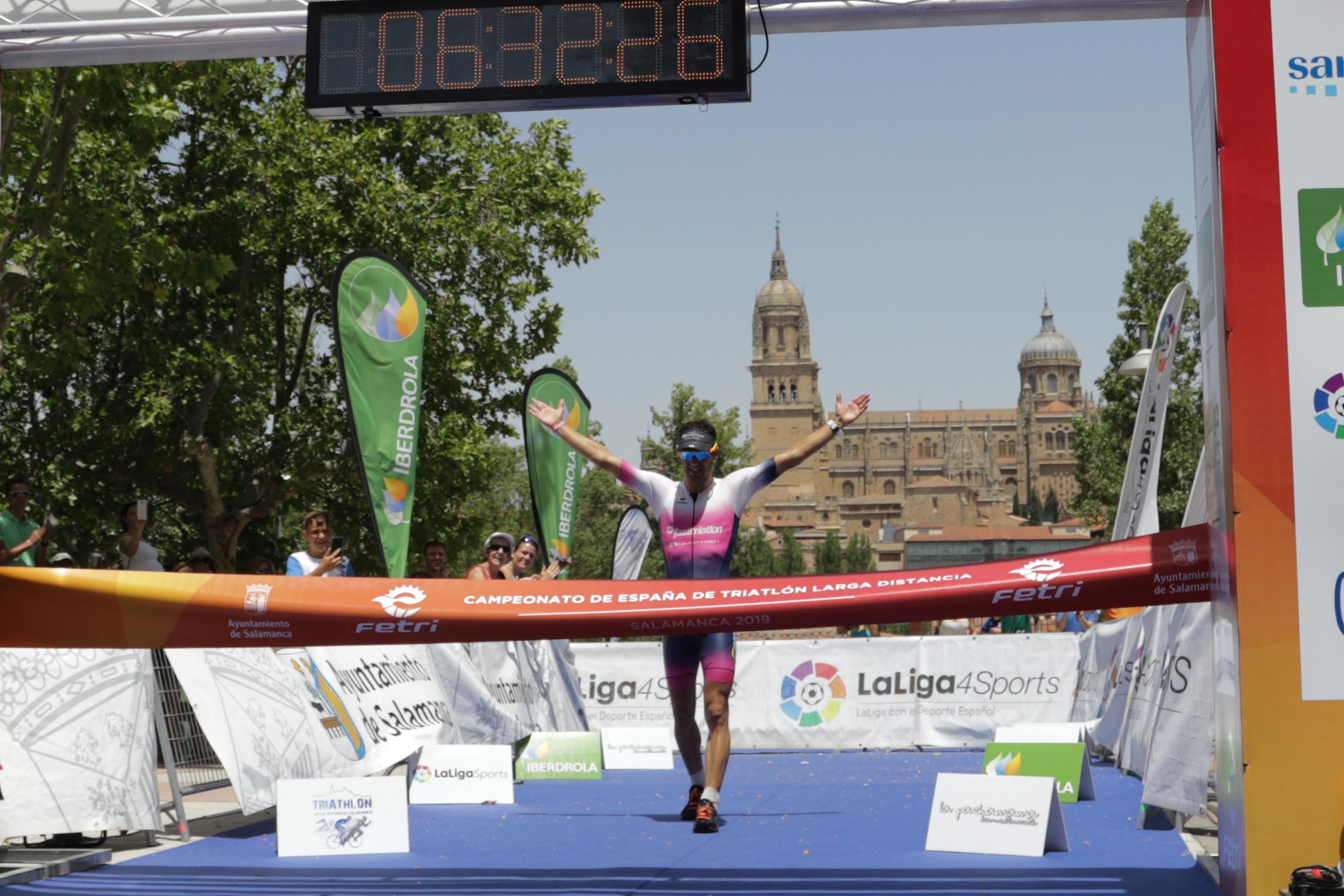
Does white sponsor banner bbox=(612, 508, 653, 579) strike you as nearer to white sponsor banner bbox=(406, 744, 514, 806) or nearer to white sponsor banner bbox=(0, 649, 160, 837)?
white sponsor banner bbox=(406, 744, 514, 806)

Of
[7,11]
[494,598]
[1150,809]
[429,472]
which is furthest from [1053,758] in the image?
[429,472]

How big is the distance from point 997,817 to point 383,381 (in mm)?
6301

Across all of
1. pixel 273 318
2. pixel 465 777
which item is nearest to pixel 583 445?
pixel 465 777

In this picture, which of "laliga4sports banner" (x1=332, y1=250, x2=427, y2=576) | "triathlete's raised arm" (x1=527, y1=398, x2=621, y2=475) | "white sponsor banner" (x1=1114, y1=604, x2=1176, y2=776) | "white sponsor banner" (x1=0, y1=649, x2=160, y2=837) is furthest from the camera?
"laliga4sports banner" (x1=332, y1=250, x2=427, y2=576)

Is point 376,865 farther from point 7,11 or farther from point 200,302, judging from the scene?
point 200,302

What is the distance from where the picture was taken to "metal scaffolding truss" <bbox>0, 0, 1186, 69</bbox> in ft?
20.5

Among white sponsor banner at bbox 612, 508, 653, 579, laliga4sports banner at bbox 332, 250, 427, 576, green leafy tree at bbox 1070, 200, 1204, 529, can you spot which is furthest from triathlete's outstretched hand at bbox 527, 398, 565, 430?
green leafy tree at bbox 1070, 200, 1204, 529

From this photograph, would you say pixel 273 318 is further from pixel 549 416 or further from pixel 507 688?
pixel 549 416

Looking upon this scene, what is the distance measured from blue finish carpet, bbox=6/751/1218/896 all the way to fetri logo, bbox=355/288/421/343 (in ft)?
13.2

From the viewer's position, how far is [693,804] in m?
7.70

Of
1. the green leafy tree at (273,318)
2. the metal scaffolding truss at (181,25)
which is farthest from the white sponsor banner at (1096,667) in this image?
the green leafy tree at (273,318)

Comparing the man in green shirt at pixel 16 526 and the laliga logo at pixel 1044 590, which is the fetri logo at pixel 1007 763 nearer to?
the laliga logo at pixel 1044 590

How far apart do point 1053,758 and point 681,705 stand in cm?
263

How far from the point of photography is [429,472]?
28250 mm
